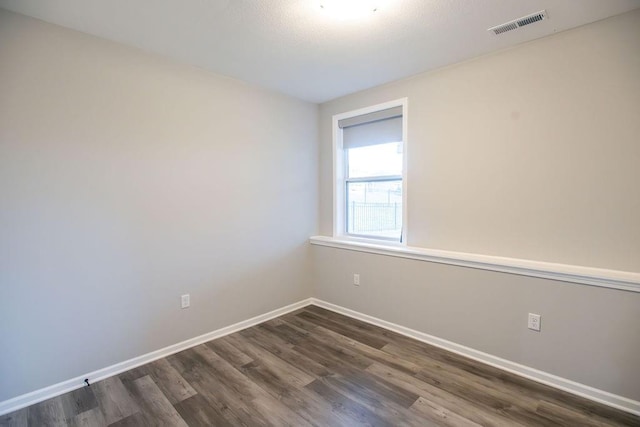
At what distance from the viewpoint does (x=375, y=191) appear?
3572 mm

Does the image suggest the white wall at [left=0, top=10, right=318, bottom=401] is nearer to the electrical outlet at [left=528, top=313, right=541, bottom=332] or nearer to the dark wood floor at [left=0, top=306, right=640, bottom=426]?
the dark wood floor at [left=0, top=306, right=640, bottom=426]

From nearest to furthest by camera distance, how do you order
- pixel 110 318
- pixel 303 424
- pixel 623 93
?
pixel 303 424, pixel 623 93, pixel 110 318

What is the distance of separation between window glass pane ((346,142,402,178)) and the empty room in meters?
0.13

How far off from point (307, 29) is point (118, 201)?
6.17ft

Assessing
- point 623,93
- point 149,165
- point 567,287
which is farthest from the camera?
point 149,165

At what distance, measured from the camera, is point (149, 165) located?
254cm

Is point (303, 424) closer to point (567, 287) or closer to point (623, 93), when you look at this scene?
point (567, 287)

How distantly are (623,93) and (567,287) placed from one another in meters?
1.31

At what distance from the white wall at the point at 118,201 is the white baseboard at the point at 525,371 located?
4.81 feet

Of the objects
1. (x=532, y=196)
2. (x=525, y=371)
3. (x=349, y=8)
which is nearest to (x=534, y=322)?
(x=525, y=371)

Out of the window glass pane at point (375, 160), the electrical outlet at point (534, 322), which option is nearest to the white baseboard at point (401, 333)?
the electrical outlet at point (534, 322)

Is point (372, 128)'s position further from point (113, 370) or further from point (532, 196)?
point (113, 370)

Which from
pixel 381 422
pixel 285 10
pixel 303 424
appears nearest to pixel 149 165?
pixel 285 10

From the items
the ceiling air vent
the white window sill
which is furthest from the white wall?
the ceiling air vent
